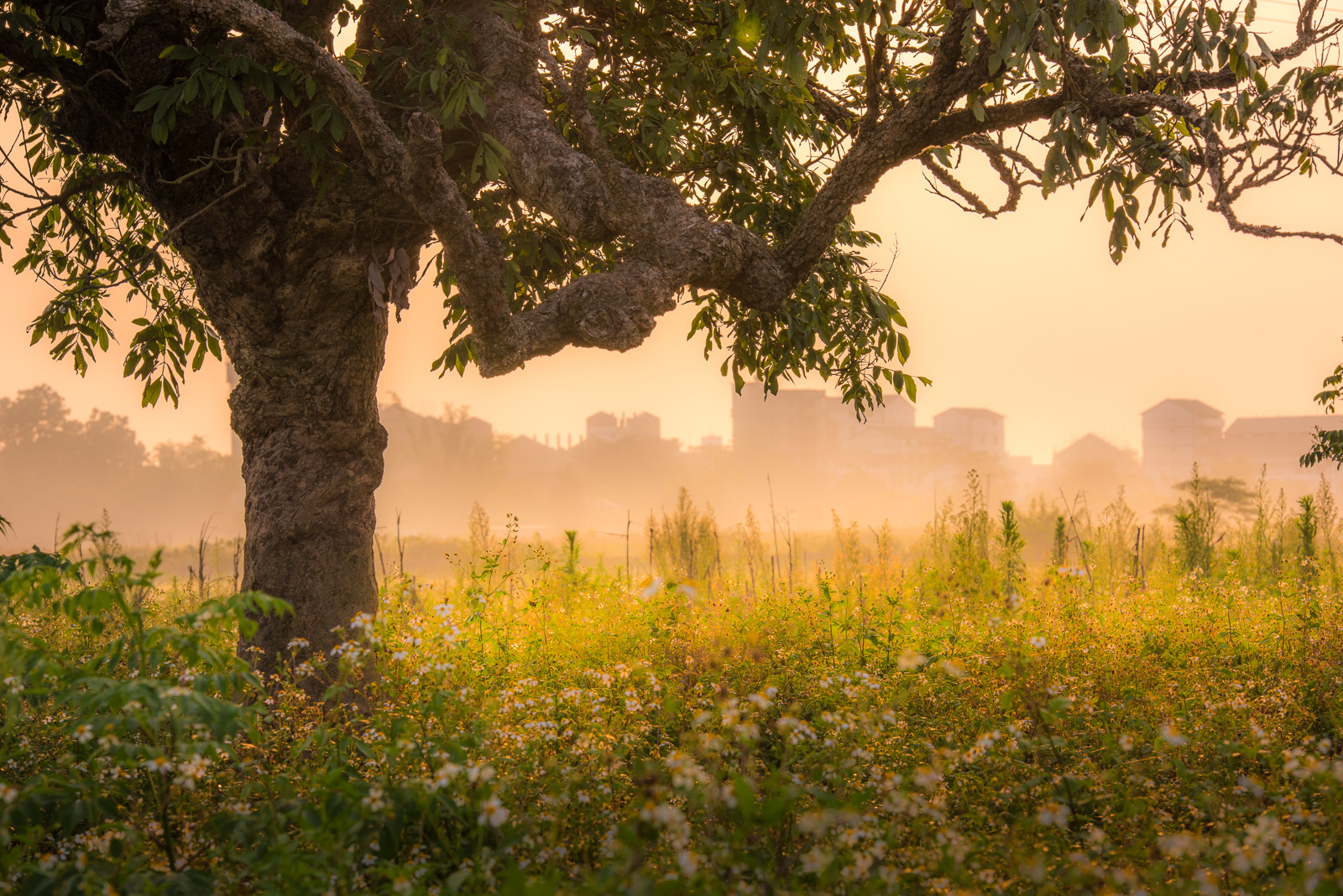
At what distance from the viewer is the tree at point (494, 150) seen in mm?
3416

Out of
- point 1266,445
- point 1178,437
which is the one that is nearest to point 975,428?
point 1178,437

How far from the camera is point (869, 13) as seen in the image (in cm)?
361

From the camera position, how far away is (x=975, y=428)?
2056 inches

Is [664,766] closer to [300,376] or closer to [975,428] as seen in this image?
[300,376]

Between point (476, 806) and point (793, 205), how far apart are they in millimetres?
4378

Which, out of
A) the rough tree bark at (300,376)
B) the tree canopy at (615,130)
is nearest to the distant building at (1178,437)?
the tree canopy at (615,130)

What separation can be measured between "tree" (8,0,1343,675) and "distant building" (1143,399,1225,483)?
5172 centimetres

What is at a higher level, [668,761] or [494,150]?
[494,150]

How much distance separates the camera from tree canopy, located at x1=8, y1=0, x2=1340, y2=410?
3369 millimetres

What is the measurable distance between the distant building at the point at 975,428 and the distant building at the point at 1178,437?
31.2 feet

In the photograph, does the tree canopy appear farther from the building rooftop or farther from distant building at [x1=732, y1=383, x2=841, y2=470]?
the building rooftop

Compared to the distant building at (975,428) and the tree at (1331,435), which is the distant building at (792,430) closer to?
the distant building at (975,428)

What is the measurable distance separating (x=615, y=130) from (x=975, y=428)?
52.3 m

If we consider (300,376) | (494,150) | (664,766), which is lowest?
(664,766)
